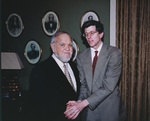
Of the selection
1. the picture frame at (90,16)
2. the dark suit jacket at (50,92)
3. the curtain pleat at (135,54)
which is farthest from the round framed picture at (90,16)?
the dark suit jacket at (50,92)

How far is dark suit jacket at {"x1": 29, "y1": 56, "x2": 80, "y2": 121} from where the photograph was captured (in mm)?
2264

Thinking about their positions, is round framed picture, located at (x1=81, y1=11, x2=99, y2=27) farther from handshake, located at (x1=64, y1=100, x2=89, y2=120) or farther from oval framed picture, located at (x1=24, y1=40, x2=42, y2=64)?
handshake, located at (x1=64, y1=100, x2=89, y2=120)

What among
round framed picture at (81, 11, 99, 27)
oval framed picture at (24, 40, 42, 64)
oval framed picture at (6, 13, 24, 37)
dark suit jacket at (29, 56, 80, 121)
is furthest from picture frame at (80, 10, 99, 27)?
dark suit jacket at (29, 56, 80, 121)

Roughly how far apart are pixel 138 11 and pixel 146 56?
0.61m

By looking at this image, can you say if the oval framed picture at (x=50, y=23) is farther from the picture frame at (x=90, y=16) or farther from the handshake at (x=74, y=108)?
the handshake at (x=74, y=108)

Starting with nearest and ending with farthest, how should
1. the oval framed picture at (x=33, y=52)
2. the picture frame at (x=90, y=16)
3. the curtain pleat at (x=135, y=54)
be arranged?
1. the curtain pleat at (x=135, y=54)
2. the picture frame at (x=90, y=16)
3. the oval framed picture at (x=33, y=52)

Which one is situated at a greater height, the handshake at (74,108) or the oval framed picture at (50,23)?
the oval framed picture at (50,23)

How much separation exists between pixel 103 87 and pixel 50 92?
1.78ft

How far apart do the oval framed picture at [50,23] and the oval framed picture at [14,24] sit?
17.0 inches

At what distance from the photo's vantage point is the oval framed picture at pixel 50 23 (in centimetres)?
356

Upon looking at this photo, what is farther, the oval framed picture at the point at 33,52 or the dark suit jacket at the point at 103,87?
the oval framed picture at the point at 33,52

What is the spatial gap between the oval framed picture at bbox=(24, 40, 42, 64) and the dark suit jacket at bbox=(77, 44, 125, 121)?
4.69 ft

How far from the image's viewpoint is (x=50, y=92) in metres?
2.27

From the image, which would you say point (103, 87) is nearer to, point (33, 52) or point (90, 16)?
point (90, 16)
